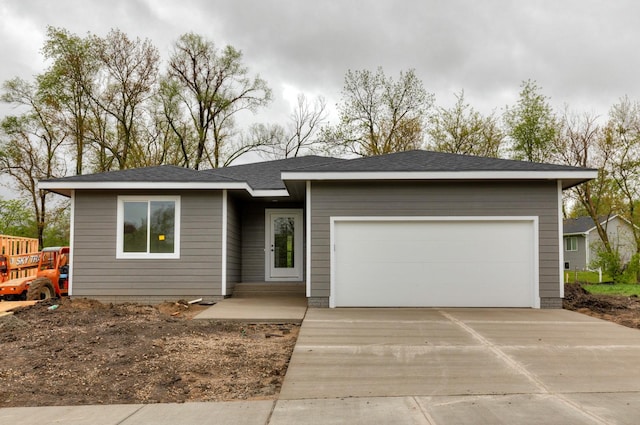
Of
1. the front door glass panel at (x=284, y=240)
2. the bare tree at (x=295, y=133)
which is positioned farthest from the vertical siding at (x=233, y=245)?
the bare tree at (x=295, y=133)

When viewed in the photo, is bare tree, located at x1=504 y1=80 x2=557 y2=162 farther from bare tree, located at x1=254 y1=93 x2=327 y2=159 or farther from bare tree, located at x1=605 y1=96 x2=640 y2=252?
bare tree, located at x1=254 y1=93 x2=327 y2=159

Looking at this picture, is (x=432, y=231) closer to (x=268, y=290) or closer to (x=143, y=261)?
(x=268, y=290)

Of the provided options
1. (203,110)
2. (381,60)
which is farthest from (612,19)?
(203,110)

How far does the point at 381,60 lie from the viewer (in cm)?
2270

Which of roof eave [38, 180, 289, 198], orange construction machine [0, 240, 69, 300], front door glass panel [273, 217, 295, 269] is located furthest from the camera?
front door glass panel [273, 217, 295, 269]

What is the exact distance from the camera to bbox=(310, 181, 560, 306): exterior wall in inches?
343

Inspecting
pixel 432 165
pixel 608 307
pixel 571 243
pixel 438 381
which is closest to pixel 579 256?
pixel 571 243

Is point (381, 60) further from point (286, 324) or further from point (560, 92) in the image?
point (286, 324)

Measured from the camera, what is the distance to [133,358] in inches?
203

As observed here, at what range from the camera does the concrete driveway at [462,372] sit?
11.4ft

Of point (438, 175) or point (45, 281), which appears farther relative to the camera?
point (45, 281)

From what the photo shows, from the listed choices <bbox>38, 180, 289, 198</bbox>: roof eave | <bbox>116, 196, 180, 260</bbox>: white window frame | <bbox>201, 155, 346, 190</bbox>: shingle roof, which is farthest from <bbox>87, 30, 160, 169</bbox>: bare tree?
<bbox>116, 196, 180, 260</bbox>: white window frame

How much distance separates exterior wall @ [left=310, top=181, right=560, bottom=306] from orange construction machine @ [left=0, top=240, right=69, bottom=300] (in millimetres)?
6124

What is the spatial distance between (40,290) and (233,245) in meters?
4.27
